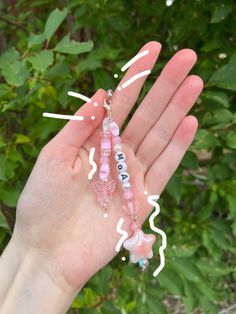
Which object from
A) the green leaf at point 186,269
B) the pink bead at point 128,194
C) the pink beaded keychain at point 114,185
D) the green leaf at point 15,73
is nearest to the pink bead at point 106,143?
the pink beaded keychain at point 114,185

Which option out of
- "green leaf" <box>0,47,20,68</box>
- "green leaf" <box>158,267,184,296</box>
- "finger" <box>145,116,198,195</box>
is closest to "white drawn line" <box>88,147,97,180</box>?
"finger" <box>145,116,198,195</box>

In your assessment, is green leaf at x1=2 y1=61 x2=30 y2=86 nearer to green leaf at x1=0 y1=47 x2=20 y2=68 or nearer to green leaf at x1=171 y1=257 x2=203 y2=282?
green leaf at x1=0 y1=47 x2=20 y2=68

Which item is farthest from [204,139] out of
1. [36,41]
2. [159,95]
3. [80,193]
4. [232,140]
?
[36,41]

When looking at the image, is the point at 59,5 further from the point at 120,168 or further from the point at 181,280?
the point at 181,280

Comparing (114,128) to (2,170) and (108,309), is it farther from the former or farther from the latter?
(108,309)

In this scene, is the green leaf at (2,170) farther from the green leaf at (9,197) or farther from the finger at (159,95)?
the finger at (159,95)

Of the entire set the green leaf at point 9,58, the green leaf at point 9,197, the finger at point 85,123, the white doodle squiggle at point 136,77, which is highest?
the green leaf at point 9,58

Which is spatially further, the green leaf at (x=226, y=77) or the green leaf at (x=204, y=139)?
the green leaf at (x=204, y=139)
